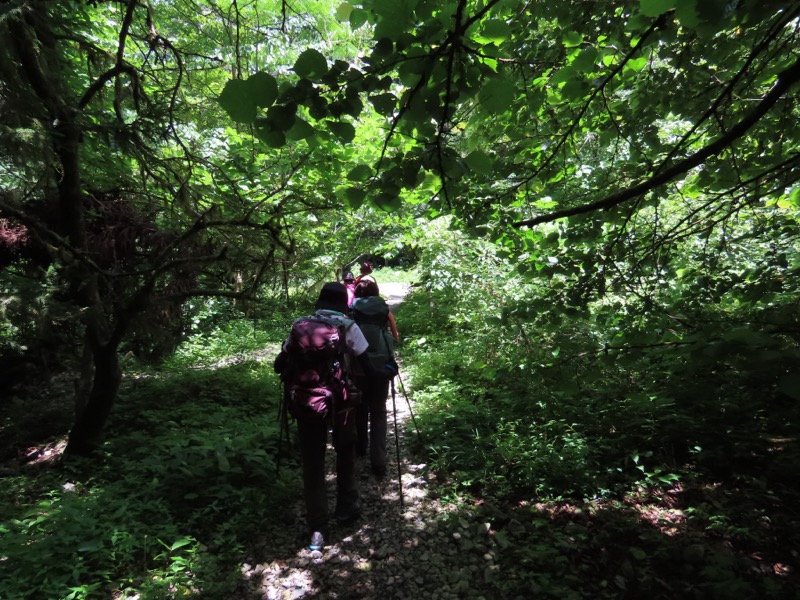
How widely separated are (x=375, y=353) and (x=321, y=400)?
1089 millimetres

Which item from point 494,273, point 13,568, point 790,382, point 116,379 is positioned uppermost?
point 494,273

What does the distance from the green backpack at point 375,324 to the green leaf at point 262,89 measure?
10.4 feet

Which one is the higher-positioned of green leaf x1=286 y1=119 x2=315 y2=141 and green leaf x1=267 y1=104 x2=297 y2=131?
green leaf x1=286 y1=119 x2=315 y2=141

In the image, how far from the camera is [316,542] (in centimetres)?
339

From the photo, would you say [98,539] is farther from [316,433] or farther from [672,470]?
[672,470]

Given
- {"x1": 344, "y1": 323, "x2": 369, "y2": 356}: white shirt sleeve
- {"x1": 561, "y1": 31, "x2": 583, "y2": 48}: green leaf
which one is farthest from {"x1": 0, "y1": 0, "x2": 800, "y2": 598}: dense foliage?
{"x1": 344, "y1": 323, "x2": 369, "y2": 356}: white shirt sleeve

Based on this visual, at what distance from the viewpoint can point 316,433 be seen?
342 cm

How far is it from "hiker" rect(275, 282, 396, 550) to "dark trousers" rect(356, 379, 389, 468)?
62cm

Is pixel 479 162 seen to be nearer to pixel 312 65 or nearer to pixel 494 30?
pixel 494 30

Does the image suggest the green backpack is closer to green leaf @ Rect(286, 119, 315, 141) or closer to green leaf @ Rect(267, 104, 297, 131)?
green leaf @ Rect(286, 119, 315, 141)

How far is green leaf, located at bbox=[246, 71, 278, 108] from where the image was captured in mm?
1277

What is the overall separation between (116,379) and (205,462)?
166 centimetres

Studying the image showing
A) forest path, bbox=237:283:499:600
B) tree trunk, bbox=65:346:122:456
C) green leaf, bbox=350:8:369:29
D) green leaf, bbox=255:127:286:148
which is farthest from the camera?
tree trunk, bbox=65:346:122:456

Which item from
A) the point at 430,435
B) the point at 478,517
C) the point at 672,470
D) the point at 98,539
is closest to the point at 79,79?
the point at 98,539
